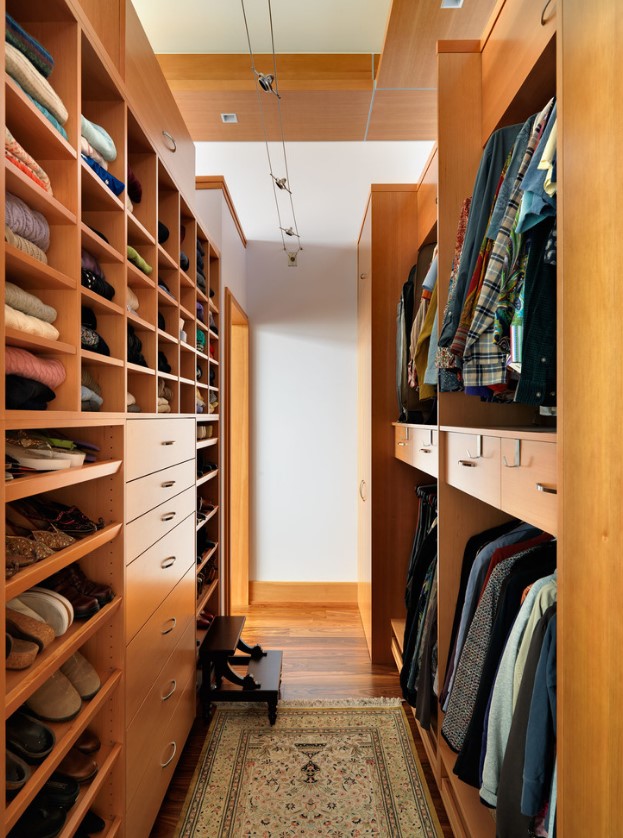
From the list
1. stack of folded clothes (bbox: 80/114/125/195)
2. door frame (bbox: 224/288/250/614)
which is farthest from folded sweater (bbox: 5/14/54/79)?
door frame (bbox: 224/288/250/614)

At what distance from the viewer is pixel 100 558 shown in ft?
4.36

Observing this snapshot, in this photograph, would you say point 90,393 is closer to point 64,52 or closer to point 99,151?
point 99,151

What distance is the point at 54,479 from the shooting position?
0.99 m

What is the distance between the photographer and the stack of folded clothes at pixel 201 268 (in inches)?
94.3

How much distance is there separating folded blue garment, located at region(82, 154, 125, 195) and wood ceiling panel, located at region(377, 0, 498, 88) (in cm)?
112

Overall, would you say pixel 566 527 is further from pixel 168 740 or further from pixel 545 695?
pixel 168 740

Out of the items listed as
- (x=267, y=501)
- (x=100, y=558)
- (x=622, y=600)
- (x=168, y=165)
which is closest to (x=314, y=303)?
(x=267, y=501)

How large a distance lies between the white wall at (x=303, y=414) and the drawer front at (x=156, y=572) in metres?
1.64

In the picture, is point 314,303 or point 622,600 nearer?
point 622,600

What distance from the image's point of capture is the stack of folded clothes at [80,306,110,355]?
1229 mm

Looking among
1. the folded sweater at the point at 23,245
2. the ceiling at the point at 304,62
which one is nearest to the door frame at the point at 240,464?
the ceiling at the point at 304,62

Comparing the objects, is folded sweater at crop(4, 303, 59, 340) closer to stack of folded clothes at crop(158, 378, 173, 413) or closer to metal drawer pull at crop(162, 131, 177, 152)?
stack of folded clothes at crop(158, 378, 173, 413)

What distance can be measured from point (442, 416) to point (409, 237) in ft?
4.63

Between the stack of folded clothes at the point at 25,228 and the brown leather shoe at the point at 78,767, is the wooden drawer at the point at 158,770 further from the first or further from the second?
the stack of folded clothes at the point at 25,228
